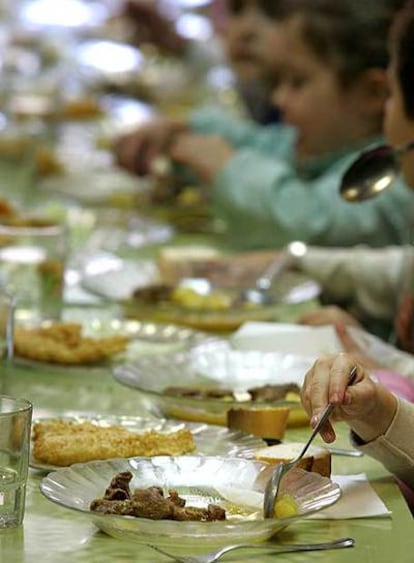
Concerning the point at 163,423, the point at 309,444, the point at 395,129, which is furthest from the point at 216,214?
the point at 309,444

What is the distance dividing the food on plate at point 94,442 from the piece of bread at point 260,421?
3.5 inches

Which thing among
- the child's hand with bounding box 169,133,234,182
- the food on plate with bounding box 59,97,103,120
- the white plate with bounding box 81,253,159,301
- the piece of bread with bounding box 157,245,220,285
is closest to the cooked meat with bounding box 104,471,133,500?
the white plate with bounding box 81,253,159,301

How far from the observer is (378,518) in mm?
1291

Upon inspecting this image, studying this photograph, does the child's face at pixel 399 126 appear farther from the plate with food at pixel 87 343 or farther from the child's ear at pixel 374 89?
the child's ear at pixel 374 89

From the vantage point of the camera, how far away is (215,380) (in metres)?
1.78

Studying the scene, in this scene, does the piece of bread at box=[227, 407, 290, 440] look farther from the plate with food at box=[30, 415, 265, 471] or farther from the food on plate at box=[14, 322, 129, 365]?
the food on plate at box=[14, 322, 129, 365]

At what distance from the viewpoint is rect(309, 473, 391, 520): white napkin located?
1.29 metres

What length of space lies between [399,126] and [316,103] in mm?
1074

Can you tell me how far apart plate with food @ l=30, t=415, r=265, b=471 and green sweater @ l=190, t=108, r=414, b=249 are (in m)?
1.27

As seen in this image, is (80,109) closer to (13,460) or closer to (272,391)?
(272,391)

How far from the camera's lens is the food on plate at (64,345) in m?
1.84

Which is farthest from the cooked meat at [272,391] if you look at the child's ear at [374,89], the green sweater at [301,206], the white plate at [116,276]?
the child's ear at [374,89]

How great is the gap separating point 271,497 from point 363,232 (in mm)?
1643

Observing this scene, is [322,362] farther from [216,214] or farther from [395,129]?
[216,214]
